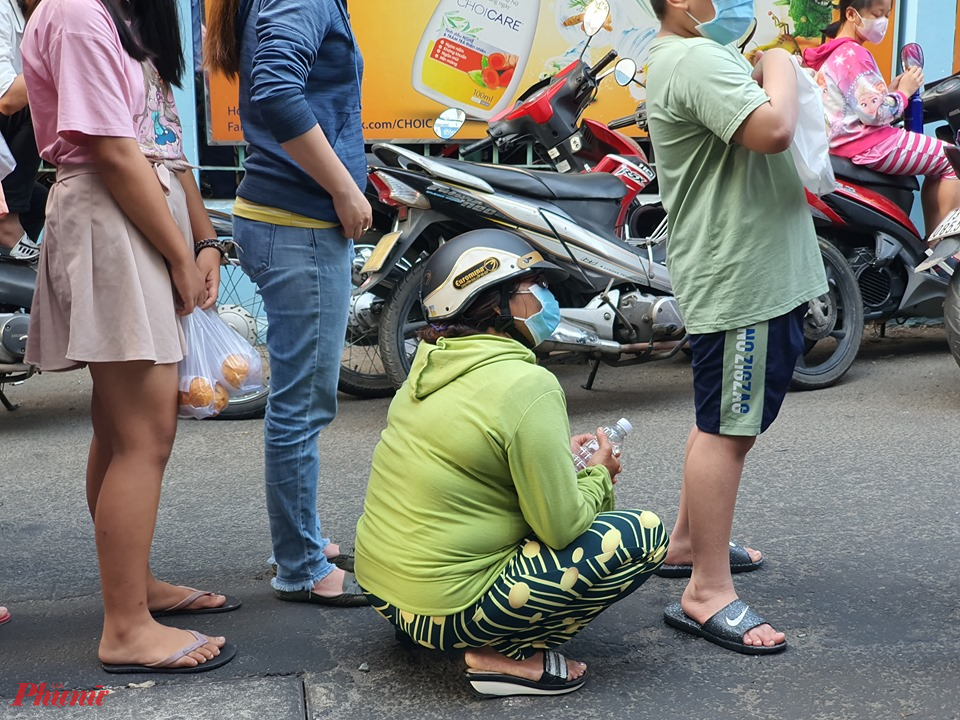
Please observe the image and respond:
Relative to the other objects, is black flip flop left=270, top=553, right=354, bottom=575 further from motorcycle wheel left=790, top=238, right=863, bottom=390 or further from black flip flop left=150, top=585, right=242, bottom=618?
motorcycle wheel left=790, top=238, right=863, bottom=390

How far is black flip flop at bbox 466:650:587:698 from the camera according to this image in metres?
2.51

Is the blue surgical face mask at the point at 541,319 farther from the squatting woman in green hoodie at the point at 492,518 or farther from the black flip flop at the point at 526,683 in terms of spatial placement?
the black flip flop at the point at 526,683

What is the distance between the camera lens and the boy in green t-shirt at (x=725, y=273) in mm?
2723

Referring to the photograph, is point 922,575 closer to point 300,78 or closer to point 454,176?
point 300,78

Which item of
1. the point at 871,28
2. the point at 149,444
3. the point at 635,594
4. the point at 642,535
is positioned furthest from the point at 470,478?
the point at 871,28

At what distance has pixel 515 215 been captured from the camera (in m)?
4.84

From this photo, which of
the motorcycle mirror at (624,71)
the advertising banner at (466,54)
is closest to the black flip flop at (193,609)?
the motorcycle mirror at (624,71)

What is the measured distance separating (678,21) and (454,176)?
2.15 m

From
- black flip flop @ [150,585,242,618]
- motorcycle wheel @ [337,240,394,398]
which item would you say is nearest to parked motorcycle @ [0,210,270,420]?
motorcycle wheel @ [337,240,394,398]

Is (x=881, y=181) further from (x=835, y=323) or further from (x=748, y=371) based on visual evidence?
(x=748, y=371)

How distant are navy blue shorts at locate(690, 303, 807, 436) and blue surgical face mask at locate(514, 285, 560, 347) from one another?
417mm

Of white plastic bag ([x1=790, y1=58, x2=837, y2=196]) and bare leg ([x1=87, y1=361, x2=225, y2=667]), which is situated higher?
white plastic bag ([x1=790, y1=58, x2=837, y2=196])

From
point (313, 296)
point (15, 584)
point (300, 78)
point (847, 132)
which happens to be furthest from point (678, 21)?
point (847, 132)

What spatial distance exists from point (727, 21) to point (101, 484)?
193 centimetres
